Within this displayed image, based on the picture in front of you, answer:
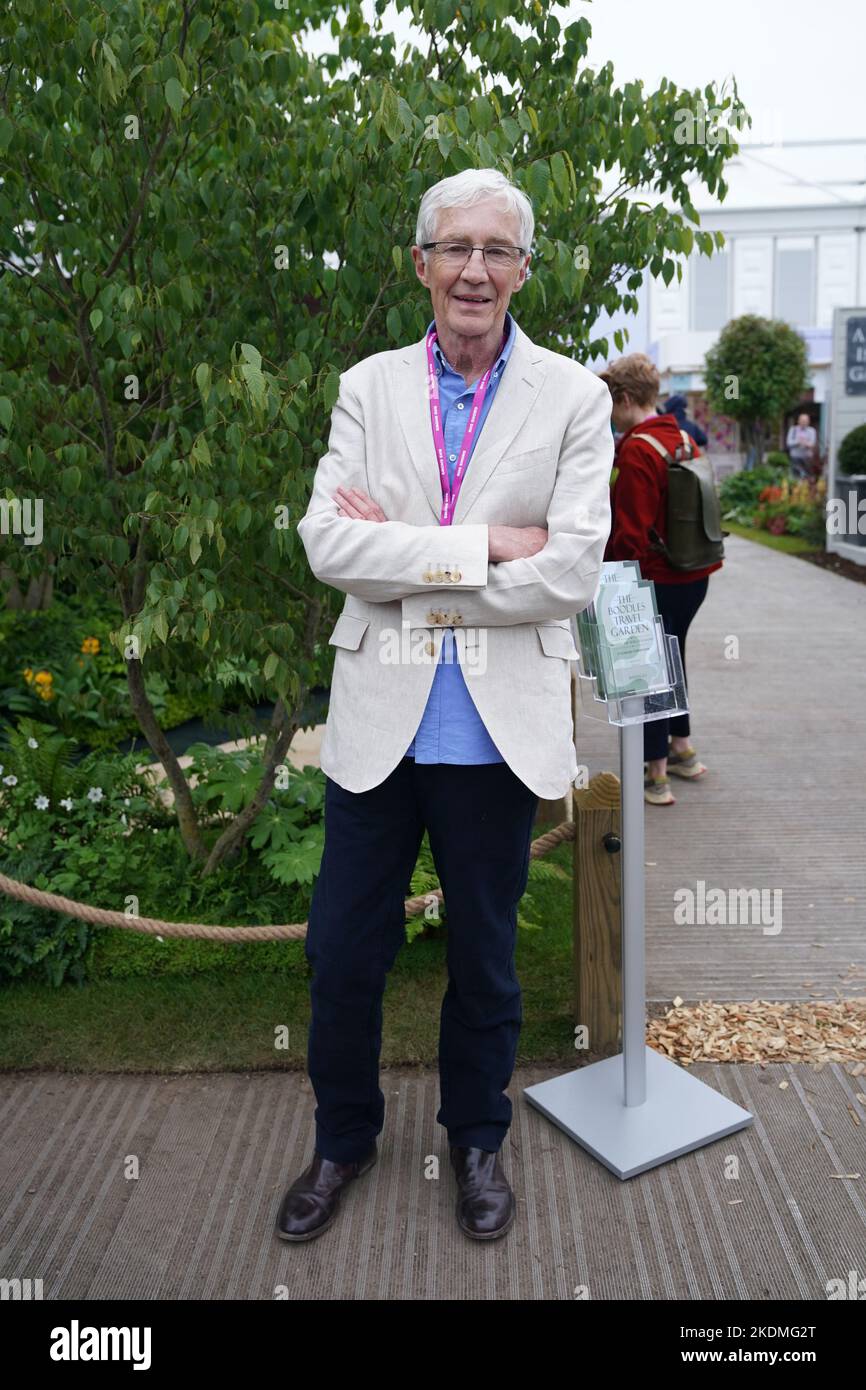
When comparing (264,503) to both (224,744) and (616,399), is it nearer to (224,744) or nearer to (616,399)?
(616,399)

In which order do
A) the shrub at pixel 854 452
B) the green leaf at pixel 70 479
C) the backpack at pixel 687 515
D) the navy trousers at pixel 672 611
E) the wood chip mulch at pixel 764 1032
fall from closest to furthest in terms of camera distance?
the green leaf at pixel 70 479, the wood chip mulch at pixel 764 1032, the backpack at pixel 687 515, the navy trousers at pixel 672 611, the shrub at pixel 854 452

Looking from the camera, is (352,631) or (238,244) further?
(238,244)

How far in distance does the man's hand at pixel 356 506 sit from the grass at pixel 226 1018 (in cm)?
185

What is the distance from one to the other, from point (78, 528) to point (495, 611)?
6.18 feet

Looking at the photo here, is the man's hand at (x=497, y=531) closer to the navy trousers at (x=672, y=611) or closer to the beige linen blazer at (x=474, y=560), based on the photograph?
the beige linen blazer at (x=474, y=560)

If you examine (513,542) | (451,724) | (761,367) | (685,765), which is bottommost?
(685,765)

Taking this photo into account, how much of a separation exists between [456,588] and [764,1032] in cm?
210

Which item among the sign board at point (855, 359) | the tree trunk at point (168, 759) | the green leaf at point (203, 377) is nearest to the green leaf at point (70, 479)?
the green leaf at point (203, 377)

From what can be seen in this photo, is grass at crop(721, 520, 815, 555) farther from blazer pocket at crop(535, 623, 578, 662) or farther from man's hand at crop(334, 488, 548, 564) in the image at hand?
man's hand at crop(334, 488, 548, 564)

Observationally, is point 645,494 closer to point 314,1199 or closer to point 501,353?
point 501,353

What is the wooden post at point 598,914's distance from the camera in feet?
11.6

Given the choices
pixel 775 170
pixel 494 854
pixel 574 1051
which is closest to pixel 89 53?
pixel 494 854

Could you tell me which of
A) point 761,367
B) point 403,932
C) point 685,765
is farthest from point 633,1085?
point 761,367

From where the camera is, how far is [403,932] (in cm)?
291
